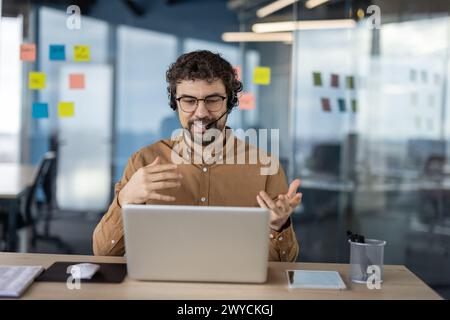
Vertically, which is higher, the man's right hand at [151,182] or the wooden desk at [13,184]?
the man's right hand at [151,182]

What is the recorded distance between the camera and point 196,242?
1456 mm

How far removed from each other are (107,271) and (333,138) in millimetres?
3045

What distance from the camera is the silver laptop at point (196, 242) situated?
1.43 m

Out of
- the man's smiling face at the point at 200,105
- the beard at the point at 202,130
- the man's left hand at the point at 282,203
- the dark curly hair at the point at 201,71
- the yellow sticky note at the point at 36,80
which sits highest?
the yellow sticky note at the point at 36,80

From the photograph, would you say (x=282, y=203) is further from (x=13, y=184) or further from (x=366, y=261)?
(x=13, y=184)

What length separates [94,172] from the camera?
4.41 m

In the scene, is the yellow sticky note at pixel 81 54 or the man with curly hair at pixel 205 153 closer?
the man with curly hair at pixel 205 153

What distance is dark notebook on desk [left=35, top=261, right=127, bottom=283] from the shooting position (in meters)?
1.56

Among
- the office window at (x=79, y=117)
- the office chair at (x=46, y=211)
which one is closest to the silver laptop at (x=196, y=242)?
the office chair at (x=46, y=211)

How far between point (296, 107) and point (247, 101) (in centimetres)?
40

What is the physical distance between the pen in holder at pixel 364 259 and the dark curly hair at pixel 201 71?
91 cm

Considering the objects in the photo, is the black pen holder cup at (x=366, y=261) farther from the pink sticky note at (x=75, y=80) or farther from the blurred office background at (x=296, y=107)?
the pink sticky note at (x=75, y=80)

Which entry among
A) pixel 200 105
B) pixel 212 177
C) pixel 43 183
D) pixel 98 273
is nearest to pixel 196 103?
pixel 200 105

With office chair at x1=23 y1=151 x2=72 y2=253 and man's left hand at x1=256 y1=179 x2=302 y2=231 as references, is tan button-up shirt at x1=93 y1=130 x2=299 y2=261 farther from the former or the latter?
office chair at x1=23 y1=151 x2=72 y2=253
